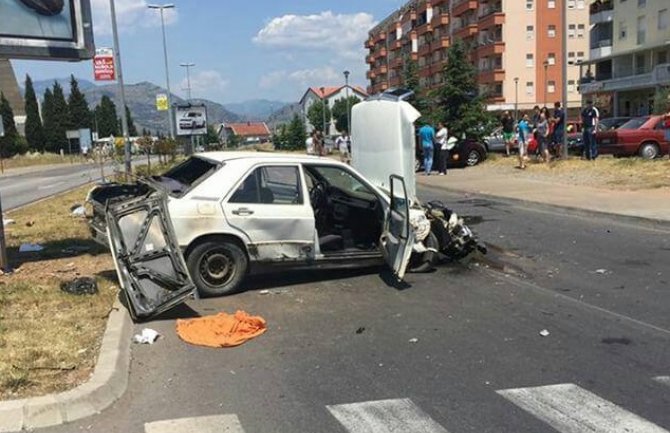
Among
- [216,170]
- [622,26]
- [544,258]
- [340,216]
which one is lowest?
[544,258]

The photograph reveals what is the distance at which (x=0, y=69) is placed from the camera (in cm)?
11325

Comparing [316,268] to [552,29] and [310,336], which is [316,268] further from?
[552,29]

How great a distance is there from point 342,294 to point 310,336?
1.61 meters

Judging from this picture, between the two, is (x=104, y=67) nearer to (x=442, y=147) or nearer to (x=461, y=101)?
(x=442, y=147)

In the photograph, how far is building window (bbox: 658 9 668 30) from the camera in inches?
2272

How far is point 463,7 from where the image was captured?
9150cm

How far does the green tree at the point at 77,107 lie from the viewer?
3886 inches

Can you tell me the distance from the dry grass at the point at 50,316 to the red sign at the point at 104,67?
44.7 feet

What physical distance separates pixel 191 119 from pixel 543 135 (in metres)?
23.8

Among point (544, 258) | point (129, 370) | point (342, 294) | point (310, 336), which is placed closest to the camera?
point (129, 370)

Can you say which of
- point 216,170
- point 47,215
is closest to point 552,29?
point 47,215

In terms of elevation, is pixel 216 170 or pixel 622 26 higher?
pixel 622 26

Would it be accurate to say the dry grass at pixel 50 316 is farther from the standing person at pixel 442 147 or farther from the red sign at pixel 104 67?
the standing person at pixel 442 147

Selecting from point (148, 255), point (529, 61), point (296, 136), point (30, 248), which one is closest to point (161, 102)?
point (296, 136)
